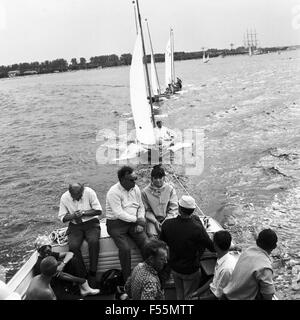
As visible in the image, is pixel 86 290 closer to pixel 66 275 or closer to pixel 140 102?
pixel 66 275

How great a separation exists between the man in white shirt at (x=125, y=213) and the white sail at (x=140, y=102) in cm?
1412

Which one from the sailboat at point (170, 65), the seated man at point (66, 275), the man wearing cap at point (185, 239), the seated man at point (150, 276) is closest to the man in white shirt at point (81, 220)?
the seated man at point (66, 275)

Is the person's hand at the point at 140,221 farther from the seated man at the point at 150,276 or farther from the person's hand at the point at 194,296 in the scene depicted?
the seated man at the point at 150,276

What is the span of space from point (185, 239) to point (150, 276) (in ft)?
4.48

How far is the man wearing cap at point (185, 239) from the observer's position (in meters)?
5.27

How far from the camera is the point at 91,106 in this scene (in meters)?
49.2

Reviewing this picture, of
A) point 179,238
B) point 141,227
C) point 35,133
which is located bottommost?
point 35,133

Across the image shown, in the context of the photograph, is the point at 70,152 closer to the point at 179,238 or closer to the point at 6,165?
the point at 6,165

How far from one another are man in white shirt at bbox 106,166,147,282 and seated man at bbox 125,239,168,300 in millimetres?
2677

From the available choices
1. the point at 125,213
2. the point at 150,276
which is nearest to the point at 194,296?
the point at 125,213

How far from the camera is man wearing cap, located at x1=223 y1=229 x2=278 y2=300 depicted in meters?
4.38

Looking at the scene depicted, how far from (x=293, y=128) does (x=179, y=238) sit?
23254 mm

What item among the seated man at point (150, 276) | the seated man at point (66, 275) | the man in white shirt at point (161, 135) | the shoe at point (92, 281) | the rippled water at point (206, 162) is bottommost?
the rippled water at point (206, 162)
